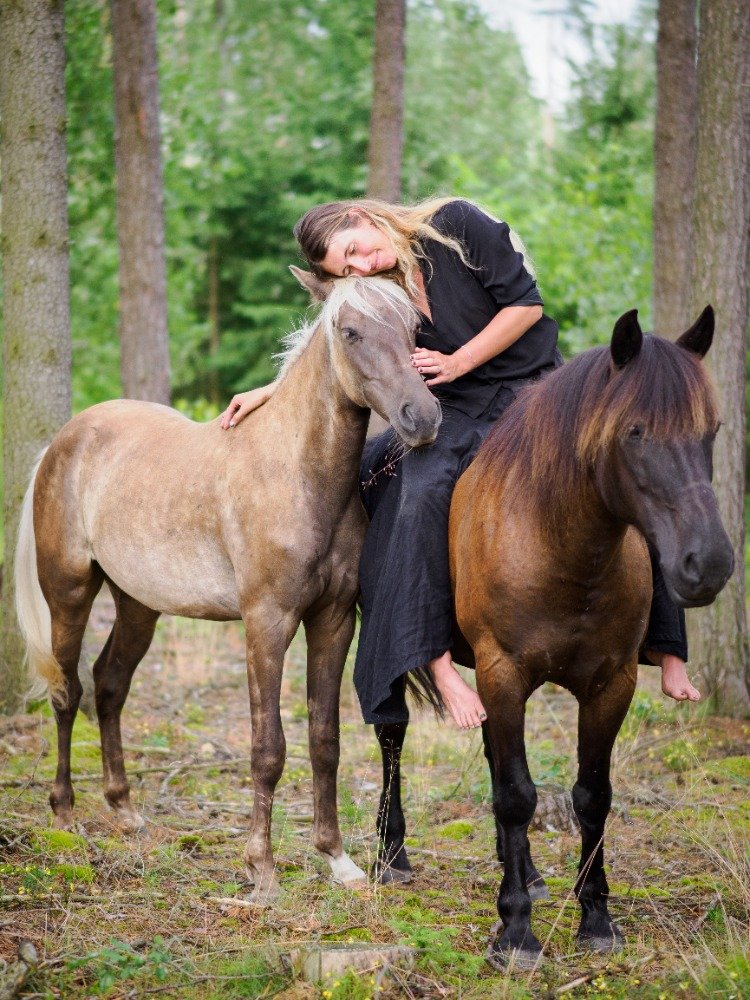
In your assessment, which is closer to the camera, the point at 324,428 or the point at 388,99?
the point at 324,428

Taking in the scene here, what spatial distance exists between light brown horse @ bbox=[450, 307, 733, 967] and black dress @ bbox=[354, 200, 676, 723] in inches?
5.7

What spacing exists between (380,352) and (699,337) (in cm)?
117

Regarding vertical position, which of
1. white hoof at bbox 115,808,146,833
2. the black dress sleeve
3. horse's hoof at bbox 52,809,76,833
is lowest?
white hoof at bbox 115,808,146,833

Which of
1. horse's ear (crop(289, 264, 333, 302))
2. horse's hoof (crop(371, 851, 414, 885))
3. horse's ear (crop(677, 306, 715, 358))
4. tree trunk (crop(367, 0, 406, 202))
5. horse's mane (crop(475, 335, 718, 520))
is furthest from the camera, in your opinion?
tree trunk (crop(367, 0, 406, 202))

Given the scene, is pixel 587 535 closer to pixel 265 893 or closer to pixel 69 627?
pixel 265 893

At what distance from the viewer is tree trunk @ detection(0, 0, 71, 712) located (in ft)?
20.8

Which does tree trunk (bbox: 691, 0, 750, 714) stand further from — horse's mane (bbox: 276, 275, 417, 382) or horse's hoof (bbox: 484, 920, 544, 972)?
horse's hoof (bbox: 484, 920, 544, 972)

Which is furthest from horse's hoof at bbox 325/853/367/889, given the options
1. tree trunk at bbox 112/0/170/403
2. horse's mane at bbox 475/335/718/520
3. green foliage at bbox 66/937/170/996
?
tree trunk at bbox 112/0/170/403

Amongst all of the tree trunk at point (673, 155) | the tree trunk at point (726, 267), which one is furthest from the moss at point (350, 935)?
the tree trunk at point (673, 155)

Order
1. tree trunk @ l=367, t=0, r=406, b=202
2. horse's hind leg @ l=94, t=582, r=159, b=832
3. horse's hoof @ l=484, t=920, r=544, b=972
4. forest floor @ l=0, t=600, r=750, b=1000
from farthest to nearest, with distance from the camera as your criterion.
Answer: tree trunk @ l=367, t=0, r=406, b=202, horse's hind leg @ l=94, t=582, r=159, b=832, horse's hoof @ l=484, t=920, r=544, b=972, forest floor @ l=0, t=600, r=750, b=1000

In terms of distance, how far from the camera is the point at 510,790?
3.75m

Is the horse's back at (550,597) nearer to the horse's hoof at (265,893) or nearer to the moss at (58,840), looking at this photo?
the horse's hoof at (265,893)

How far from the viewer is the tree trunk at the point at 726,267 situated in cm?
646

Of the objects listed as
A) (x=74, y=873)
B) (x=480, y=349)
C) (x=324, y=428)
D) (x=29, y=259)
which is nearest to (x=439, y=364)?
(x=480, y=349)
